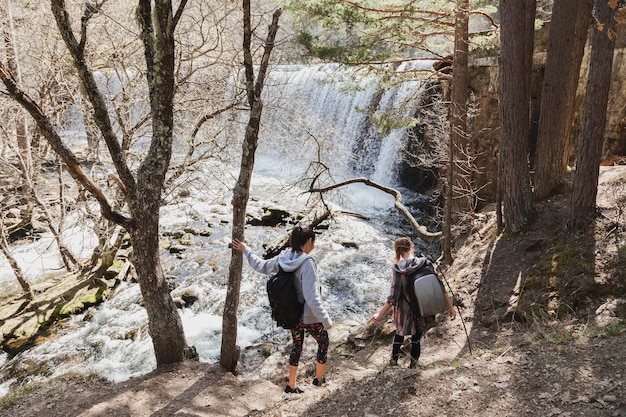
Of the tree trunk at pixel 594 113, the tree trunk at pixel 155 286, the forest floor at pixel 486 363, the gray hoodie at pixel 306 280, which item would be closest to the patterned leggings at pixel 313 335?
the gray hoodie at pixel 306 280

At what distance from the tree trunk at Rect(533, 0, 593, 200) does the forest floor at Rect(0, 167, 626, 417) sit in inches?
29.4

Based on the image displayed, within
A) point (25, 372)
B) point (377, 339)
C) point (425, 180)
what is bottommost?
point (25, 372)

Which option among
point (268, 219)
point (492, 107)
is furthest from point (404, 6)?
point (268, 219)

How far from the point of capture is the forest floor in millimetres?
3246

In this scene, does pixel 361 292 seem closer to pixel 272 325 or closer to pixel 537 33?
pixel 272 325

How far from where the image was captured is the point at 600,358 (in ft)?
11.2

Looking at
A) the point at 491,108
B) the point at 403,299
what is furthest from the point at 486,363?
the point at 491,108

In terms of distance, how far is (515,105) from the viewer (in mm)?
6332

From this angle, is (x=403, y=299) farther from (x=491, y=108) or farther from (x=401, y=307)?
(x=491, y=108)

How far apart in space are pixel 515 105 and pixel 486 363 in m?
4.10

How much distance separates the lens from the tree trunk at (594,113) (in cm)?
476

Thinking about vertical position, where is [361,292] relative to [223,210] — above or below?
below

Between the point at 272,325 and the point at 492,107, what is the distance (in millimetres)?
7823

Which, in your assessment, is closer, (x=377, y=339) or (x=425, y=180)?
(x=377, y=339)
